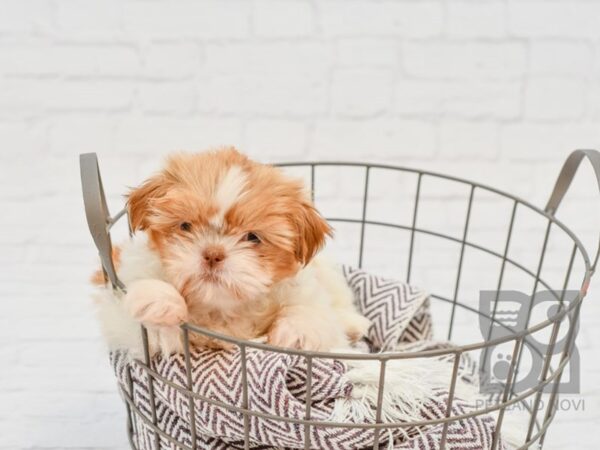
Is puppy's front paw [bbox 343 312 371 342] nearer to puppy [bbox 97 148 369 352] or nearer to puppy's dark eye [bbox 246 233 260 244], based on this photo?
puppy [bbox 97 148 369 352]

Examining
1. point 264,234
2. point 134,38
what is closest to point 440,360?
point 264,234

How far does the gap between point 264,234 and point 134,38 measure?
32.6 inches

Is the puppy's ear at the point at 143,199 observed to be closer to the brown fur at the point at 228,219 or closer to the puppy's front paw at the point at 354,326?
the brown fur at the point at 228,219

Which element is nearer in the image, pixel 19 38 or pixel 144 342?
pixel 144 342

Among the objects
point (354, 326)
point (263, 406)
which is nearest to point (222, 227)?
point (263, 406)

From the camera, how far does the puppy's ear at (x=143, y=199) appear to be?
0.97m

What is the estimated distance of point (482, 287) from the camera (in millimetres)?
1718

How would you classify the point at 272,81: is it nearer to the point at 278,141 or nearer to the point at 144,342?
the point at 278,141

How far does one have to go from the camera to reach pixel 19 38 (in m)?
1.59

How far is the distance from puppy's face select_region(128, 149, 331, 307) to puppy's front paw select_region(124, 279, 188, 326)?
0.05 metres

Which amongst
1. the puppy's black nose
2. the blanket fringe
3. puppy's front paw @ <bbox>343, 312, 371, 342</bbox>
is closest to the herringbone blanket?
the blanket fringe

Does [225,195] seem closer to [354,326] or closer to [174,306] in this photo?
[174,306]

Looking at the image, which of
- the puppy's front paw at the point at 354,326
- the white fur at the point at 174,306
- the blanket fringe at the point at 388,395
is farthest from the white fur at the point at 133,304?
the puppy's front paw at the point at 354,326

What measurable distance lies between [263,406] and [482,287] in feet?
3.16
